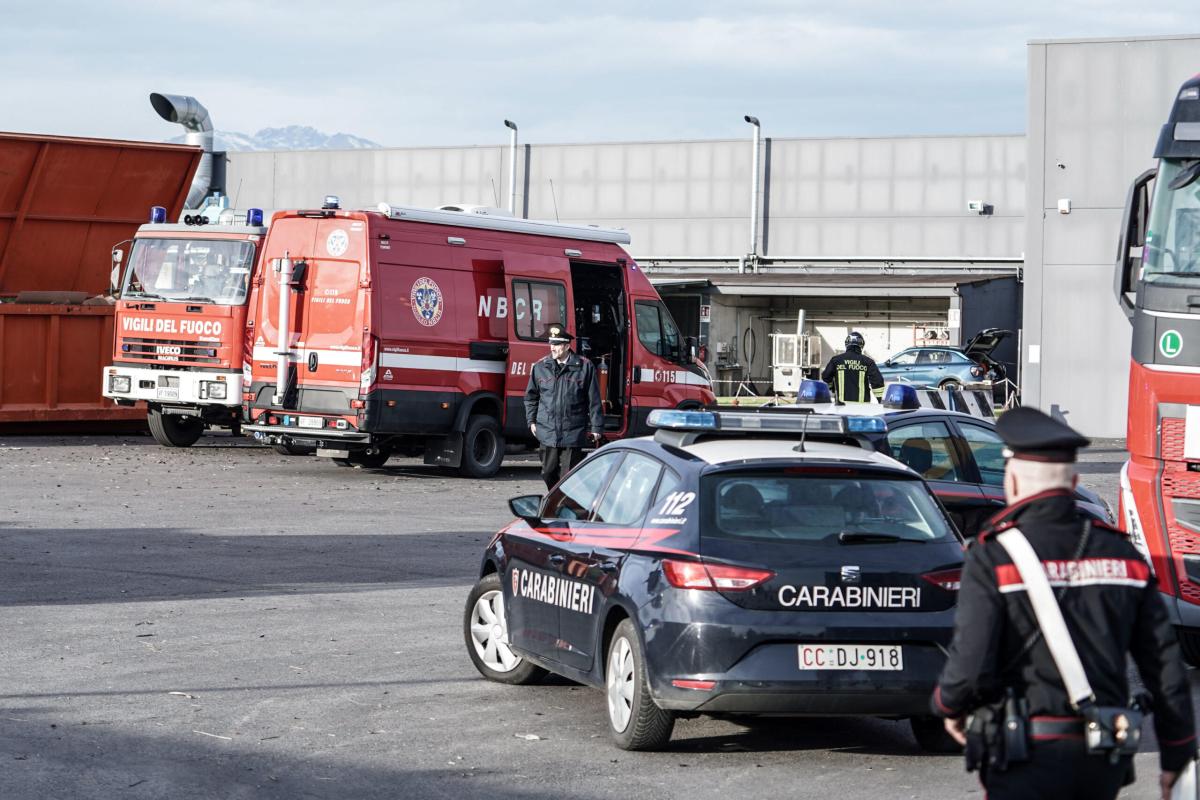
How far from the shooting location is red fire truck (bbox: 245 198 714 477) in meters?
20.0

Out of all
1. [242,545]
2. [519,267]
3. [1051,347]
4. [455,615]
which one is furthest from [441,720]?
[1051,347]

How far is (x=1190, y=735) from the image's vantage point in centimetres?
448

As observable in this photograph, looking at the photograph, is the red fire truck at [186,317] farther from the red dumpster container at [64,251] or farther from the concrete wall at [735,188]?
the concrete wall at [735,188]

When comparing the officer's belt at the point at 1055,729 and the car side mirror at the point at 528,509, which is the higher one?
the car side mirror at the point at 528,509

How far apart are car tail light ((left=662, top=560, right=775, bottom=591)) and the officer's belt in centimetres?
306

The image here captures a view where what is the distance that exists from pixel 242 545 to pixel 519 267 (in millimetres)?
7796

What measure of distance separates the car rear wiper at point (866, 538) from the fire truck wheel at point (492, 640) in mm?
2221

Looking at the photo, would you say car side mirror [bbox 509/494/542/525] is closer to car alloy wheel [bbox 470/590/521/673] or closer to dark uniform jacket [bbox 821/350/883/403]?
car alloy wheel [bbox 470/590/521/673]

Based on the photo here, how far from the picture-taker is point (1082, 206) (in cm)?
3269

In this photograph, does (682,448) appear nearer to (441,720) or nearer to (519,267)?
(441,720)

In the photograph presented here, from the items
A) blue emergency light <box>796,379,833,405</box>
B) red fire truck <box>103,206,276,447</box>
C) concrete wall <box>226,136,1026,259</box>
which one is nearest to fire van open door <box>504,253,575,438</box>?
red fire truck <box>103,206,276,447</box>

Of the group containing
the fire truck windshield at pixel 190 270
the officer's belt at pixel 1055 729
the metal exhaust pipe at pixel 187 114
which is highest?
the metal exhaust pipe at pixel 187 114

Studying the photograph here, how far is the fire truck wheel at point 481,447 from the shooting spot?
21328 millimetres

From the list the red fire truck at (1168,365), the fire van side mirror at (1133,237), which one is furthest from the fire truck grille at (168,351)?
the red fire truck at (1168,365)
